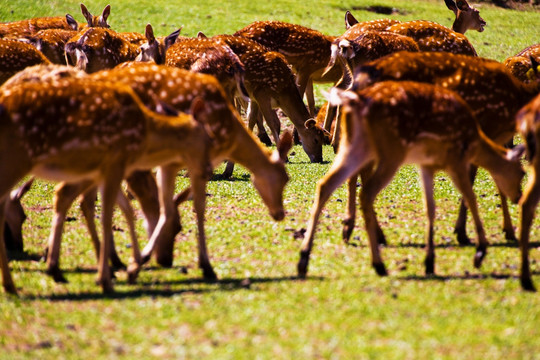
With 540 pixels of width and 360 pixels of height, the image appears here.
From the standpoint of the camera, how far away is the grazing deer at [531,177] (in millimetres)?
6742

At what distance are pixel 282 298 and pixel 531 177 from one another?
6.94 feet

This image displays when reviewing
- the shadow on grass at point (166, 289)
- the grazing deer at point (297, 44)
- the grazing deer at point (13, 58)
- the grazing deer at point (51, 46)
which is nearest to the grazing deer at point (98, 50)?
the grazing deer at point (13, 58)

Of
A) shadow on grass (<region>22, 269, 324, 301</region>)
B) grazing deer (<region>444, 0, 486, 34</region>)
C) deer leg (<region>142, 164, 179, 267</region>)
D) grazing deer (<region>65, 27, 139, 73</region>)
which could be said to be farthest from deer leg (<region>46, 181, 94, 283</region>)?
Result: grazing deer (<region>444, 0, 486, 34</region>)

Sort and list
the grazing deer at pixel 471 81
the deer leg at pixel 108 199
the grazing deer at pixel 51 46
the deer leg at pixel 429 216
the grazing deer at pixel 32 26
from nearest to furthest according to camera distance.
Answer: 1. the deer leg at pixel 108 199
2. the deer leg at pixel 429 216
3. the grazing deer at pixel 471 81
4. the grazing deer at pixel 51 46
5. the grazing deer at pixel 32 26

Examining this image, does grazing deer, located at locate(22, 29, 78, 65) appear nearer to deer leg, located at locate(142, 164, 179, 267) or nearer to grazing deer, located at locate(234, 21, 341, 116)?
grazing deer, located at locate(234, 21, 341, 116)

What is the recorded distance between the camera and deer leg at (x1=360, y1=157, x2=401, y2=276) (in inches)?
284

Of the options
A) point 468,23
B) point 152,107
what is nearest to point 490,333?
point 152,107

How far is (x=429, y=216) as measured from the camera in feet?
25.1

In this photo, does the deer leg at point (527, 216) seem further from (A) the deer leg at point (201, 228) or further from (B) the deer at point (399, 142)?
(A) the deer leg at point (201, 228)

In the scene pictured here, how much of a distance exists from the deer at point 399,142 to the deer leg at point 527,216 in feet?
2.48

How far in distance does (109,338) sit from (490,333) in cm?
242

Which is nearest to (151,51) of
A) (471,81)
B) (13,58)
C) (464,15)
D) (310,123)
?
(13,58)

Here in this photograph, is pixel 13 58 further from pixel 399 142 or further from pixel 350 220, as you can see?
pixel 399 142

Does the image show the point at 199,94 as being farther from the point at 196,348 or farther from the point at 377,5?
the point at 377,5
